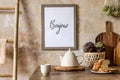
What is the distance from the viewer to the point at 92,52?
1786 mm

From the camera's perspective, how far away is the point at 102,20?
78.0 inches

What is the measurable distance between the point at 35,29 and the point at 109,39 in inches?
21.0

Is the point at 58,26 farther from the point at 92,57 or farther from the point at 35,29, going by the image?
the point at 92,57

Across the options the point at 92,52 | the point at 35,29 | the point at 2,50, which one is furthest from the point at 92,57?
the point at 2,50

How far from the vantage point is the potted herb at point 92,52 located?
70.0 inches

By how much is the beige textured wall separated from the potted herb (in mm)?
155

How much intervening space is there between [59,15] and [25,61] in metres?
0.41

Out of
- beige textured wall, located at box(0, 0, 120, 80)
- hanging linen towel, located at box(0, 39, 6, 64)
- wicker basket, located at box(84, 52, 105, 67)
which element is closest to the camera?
wicker basket, located at box(84, 52, 105, 67)

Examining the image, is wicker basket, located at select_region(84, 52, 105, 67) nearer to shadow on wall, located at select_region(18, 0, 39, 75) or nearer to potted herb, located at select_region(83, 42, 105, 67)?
potted herb, located at select_region(83, 42, 105, 67)

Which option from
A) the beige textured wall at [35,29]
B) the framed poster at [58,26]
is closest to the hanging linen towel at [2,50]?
the beige textured wall at [35,29]

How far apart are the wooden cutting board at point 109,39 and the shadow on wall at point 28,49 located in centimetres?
46

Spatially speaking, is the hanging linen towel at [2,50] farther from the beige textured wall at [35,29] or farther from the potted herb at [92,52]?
the potted herb at [92,52]

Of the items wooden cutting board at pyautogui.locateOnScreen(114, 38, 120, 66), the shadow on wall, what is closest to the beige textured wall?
the shadow on wall

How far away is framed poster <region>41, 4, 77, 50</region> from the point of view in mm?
1968
